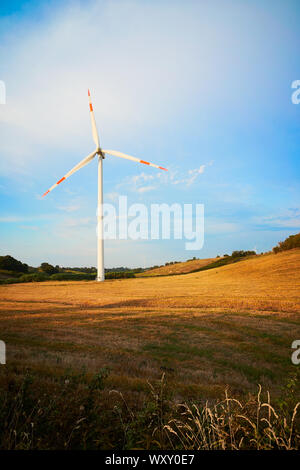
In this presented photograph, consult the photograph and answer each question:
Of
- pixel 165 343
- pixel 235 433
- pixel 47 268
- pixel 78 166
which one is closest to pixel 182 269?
pixel 47 268

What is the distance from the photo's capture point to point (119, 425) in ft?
15.9

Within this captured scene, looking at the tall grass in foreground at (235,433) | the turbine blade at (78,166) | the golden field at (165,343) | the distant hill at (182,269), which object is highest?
the turbine blade at (78,166)

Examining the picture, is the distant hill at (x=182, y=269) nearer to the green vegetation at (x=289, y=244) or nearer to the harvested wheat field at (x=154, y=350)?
the green vegetation at (x=289, y=244)

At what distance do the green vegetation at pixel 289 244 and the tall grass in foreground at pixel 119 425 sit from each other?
8138 cm

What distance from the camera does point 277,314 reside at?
2255 cm

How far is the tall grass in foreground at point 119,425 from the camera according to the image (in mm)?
4121

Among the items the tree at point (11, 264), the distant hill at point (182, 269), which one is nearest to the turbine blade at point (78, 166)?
the tree at point (11, 264)

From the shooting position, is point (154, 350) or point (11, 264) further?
point (11, 264)

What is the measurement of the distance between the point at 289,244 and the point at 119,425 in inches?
3336

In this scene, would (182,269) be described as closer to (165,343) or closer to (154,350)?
(165,343)

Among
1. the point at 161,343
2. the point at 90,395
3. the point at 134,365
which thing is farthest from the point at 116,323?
the point at 90,395
